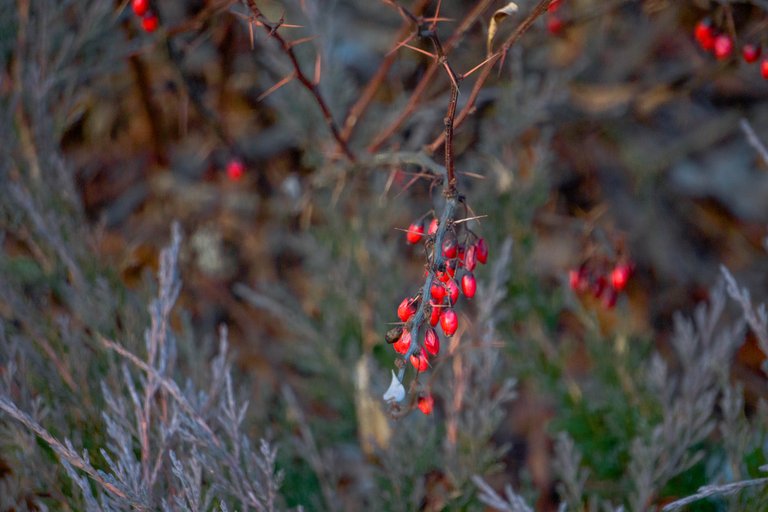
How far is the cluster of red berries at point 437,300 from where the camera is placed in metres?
1.34

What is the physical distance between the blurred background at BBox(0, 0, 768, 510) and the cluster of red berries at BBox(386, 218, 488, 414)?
0.16 meters

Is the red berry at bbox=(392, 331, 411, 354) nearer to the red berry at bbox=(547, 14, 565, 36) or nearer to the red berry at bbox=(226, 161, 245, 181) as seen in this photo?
the red berry at bbox=(226, 161, 245, 181)

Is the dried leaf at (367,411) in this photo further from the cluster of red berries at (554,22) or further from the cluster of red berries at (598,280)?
the cluster of red berries at (554,22)

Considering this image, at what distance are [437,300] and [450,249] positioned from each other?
148 mm

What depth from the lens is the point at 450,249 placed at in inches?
60.9

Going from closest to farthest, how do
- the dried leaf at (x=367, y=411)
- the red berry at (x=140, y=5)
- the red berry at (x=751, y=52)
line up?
the red berry at (x=140, y=5)
the red berry at (x=751, y=52)
the dried leaf at (x=367, y=411)

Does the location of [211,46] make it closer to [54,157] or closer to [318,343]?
[54,157]

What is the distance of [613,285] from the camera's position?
2553 mm

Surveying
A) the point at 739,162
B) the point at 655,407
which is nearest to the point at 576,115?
the point at 739,162

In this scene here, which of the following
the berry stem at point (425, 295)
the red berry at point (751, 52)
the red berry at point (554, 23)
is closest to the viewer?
the berry stem at point (425, 295)

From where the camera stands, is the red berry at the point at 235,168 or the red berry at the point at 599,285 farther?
the red berry at the point at 235,168

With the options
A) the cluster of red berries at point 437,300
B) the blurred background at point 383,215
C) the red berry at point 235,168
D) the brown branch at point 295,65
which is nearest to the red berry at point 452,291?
the cluster of red berries at point 437,300

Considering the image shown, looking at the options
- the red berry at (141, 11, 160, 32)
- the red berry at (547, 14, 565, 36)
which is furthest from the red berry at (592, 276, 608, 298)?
the red berry at (141, 11, 160, 32)

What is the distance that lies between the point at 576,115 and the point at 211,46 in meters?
1.91
